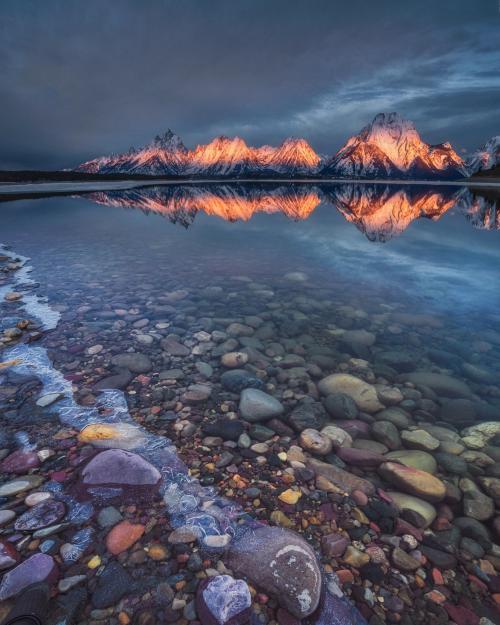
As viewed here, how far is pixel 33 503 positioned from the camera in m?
3.62

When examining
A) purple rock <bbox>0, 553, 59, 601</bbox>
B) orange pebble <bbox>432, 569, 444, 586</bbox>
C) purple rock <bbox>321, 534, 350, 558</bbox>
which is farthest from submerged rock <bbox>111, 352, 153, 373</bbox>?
orange pebble <bbox>432, 569, 444, 586</bbox>

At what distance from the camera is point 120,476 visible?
3973 millimetres

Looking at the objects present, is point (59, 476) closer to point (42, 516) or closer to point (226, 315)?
point (42, 516)

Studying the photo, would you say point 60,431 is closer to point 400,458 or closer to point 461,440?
point 400,458

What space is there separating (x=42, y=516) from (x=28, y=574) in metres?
0.69

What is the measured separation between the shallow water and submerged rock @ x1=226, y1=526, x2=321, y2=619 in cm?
33

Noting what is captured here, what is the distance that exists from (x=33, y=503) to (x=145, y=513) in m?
1.23

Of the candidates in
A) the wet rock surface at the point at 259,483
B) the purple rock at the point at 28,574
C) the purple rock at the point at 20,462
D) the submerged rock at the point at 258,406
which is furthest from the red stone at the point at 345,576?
the purple rock at the point at 20,462

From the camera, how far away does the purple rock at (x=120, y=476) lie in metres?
3.85

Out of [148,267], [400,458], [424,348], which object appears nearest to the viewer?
[400,458]

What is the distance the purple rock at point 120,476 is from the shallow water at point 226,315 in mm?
262

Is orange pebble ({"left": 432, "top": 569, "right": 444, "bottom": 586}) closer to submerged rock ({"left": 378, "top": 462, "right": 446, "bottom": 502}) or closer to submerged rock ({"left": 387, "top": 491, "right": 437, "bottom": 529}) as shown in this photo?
submerged rock ({"left": 387, "top": 491, "right": 437, "bottom": 529})

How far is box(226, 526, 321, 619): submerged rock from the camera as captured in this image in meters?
2.83

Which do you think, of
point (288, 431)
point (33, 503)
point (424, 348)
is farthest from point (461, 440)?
point (33, 503)
